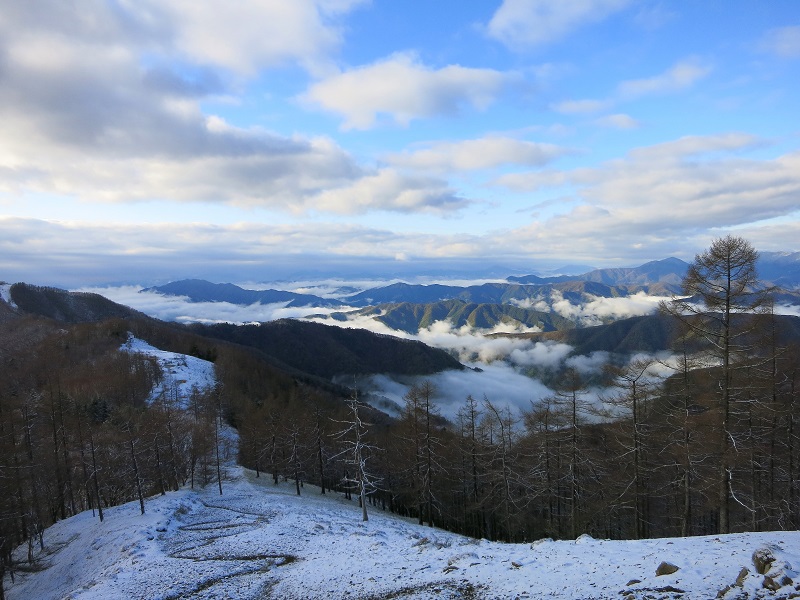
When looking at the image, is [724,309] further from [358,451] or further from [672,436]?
[358,451]

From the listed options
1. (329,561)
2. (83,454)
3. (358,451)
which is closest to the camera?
(329,561)

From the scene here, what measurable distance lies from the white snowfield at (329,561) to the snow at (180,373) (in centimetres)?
4973

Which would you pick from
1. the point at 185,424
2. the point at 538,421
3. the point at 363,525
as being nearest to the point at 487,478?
the point at 538,421

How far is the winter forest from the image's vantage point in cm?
1661

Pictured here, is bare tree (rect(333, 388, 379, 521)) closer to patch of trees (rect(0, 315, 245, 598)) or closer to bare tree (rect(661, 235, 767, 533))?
patch of trees (rect(0, 315, 245, 598))

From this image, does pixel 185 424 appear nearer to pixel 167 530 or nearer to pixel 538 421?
pixel 167 530

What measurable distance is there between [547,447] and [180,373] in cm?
8445

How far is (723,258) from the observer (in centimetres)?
1552

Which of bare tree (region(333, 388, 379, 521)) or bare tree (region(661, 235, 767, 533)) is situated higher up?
bare tree (region(661, 235, 767, 533))

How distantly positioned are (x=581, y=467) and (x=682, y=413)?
437 inches

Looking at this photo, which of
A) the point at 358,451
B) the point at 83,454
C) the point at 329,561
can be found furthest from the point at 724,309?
the point at 83,454

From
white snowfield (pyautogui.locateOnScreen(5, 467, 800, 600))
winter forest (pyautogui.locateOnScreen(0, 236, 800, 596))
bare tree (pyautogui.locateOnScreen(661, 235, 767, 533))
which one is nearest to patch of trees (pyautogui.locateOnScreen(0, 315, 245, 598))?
winter forest (pyautogui.locateOnScreen(0, 236, 800, 596))

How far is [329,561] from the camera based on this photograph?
1925cm

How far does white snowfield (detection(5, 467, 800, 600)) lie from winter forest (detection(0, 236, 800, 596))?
354 cm
